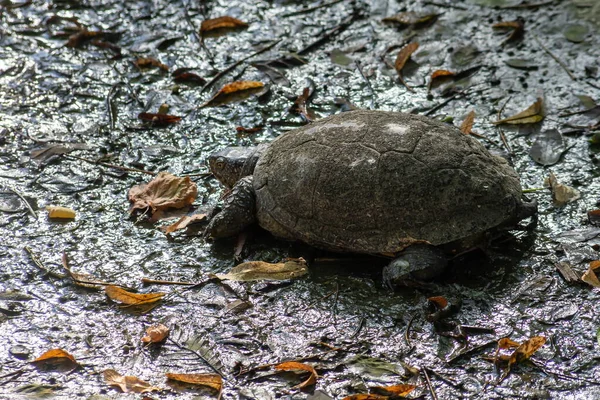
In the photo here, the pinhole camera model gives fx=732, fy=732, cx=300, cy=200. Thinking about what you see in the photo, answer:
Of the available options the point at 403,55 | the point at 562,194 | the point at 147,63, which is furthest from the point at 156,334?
the point at 403,55

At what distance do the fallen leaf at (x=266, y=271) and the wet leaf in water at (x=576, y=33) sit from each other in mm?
4125

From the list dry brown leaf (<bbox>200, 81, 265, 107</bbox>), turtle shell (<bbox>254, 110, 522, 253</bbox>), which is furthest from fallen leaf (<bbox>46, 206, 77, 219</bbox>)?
dry brown leaf (<bbox>200, 81, 265, 107</bbox>)

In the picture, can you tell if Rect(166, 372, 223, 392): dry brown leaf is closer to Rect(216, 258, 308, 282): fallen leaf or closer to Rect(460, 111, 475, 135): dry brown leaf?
Rect(216, 258, 308, 282): fallen leaf

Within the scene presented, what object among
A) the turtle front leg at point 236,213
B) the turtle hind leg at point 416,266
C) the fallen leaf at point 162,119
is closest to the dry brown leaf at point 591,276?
the turtle hind leg at point 416,266

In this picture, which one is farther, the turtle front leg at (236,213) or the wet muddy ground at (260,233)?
the turtle front leg at (236,213)

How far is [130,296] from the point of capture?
14.6 feet

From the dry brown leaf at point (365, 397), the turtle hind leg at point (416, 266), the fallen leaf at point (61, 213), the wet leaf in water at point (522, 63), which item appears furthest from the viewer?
the wet leaf in water at point (522, 63)

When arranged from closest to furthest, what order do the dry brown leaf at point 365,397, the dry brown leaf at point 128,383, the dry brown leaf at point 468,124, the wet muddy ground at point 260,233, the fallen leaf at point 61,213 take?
the dry brown leaf at point 365,397
the dry brown leaf at point 128,383
the wet muddy ground at point 260,233
the fallen leaf at point 61,213
the dry brown leaf at point 468,124

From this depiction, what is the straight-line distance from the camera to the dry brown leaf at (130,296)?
14.5 feet

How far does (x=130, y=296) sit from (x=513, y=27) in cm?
493

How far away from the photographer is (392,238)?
435 centimetres

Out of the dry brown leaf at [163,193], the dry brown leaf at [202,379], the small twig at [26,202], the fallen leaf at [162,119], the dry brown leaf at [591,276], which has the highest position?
the small twig at [26,202]

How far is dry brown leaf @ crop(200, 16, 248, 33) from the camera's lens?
7.90 meters

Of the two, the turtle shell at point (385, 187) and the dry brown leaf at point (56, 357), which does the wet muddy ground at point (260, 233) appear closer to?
the dry brown leaf at point (56, 357)
